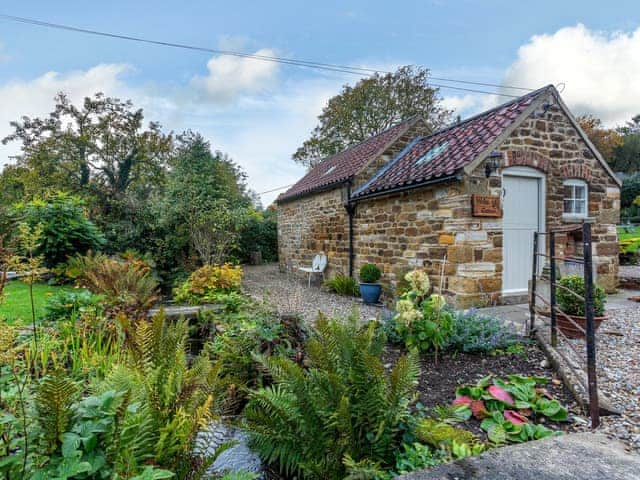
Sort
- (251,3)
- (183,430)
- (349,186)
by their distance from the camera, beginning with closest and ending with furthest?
(183,430) < (251,3) < (349,186)

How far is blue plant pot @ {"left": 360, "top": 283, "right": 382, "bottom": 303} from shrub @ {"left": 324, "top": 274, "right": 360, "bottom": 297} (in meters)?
0.93

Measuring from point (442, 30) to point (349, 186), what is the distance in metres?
4.05

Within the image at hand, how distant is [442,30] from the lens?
789cm

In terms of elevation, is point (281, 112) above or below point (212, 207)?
above

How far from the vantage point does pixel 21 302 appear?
194 inches

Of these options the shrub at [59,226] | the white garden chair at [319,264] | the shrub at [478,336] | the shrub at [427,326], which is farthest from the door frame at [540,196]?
the shrub at [59,226]

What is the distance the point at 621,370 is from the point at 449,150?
4.65m

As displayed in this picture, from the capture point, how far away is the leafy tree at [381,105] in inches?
737

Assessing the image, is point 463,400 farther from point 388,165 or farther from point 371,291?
point 388,165

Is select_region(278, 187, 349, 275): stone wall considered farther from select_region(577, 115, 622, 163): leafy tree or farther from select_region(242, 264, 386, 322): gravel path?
select_region(577, 115, 622, 163): leafy tree

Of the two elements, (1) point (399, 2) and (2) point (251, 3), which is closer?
(2) point (251, 3)

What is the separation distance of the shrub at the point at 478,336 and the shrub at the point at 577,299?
672 millimetres

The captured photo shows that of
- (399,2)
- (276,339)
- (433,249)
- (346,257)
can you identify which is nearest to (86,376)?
(276,339)

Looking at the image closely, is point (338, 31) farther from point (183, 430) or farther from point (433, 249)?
point (183, 430)
